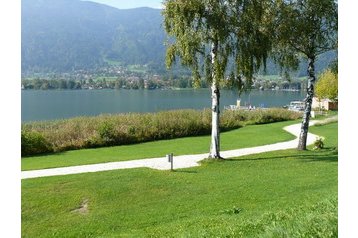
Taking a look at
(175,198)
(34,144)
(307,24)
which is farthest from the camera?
(34,144)

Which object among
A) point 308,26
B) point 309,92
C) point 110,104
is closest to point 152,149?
point 309,92

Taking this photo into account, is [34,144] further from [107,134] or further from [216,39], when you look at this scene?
[216,39]

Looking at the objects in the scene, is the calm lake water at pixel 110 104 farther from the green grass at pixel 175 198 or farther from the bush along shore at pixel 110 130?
the green grass at pixel 175 198

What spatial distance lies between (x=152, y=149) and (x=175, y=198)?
877 cm

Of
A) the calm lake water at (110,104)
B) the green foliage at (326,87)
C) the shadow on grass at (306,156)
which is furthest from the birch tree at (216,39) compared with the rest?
the green foliage at (326,87)

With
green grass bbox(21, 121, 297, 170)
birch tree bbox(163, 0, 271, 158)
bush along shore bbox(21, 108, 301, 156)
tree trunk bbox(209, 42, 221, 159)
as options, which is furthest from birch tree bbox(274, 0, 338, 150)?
bush along shore bbox(21, 108, 301, 156)

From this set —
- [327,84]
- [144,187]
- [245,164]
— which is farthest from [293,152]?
[327,84]

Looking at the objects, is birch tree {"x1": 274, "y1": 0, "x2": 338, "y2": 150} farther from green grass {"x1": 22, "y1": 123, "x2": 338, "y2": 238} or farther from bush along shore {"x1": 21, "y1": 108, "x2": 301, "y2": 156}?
bush along shore {"x1": 21, "y1": 108, "x2": 301, "y2": 156}

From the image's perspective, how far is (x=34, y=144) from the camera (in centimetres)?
1844

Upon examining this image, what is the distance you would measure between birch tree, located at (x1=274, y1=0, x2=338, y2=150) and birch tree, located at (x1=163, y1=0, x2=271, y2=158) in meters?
1.32

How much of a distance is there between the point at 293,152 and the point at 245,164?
10.7ft

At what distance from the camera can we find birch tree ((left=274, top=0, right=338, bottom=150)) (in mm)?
15594

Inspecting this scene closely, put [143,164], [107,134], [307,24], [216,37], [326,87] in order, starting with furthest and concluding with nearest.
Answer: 1. [326,87]
2. [107,134]
3. [307,24]
4. [143,164]
5. [216,37]
